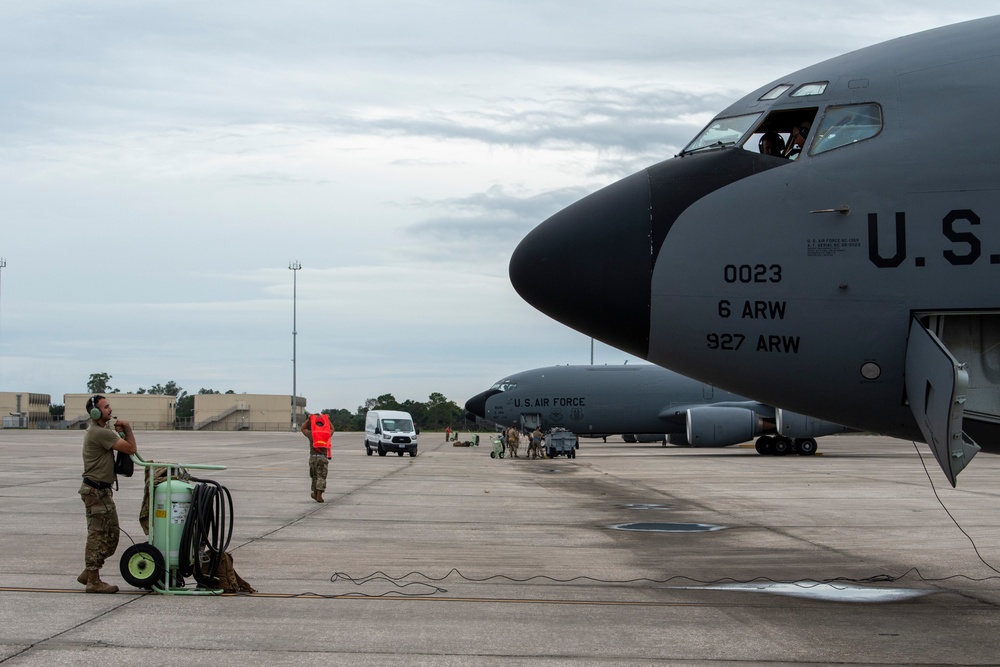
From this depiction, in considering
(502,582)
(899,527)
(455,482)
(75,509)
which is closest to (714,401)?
(455,482)

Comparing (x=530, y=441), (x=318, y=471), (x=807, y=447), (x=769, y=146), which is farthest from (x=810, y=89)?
(x=807, y=447)

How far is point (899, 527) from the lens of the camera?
1675cm

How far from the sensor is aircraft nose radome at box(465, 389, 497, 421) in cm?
4803

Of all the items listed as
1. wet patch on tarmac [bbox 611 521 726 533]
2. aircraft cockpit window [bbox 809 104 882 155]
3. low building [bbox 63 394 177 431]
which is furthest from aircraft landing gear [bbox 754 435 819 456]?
low building [bbox 63 394 177 431]

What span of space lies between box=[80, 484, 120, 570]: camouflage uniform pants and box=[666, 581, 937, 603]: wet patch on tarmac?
223 inches

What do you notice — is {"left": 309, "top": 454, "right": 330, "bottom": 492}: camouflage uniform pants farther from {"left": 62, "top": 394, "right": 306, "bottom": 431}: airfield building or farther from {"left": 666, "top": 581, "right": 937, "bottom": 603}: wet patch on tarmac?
{"left": 62, "top": 394, "right": 306, "bottom": 431}: airfield building

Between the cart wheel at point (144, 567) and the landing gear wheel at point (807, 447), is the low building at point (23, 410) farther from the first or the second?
the cart wheel at point (144, 567)

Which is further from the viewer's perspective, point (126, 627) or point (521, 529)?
point (521, 529)

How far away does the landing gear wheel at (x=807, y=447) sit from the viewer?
147 feet

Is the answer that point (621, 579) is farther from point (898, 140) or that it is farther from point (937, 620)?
point (898, 140)

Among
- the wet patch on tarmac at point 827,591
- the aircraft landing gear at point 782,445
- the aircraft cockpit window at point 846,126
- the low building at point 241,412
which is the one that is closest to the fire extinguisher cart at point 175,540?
the wet patch on tarmac at point 827,591

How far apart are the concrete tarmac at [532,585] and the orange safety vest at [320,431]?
1162 millimetres

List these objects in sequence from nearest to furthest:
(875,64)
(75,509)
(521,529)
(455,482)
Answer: (875,64) → (521,529) → (75,509) → (455,482)

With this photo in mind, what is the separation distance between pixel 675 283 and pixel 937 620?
385 centimetres
